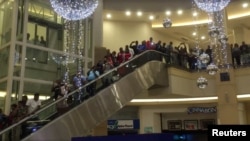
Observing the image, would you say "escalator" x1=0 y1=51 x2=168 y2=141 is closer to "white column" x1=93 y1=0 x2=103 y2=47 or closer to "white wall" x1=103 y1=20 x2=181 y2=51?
"white column" x1=93 y1=0 x2=103 y2=47

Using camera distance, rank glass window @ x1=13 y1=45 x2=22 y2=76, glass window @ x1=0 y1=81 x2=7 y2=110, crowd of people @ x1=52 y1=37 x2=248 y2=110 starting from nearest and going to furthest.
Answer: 1. crowd of people @ x1=52 y1=37 x2=248 y2=110
2. glass window @ x1=0 y1=81 x2=7 y2=110
3. glass window @ x1=13 y1=45 x2=22 y2=76

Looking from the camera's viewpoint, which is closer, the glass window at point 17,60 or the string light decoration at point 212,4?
the string light decoration at point 212,4

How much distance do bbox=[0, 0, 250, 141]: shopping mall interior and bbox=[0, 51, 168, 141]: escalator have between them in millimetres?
24

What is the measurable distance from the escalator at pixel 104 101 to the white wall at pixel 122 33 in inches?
243

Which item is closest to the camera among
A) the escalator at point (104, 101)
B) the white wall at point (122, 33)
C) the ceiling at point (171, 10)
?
the escalator at point (104, 101)

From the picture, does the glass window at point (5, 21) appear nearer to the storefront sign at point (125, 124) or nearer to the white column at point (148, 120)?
the storefront sign at point (125, 124)

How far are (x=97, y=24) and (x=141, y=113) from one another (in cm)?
510

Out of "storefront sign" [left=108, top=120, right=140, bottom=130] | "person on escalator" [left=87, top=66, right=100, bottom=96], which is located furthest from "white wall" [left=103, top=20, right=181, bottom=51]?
"person on escalator" [left=87, top=66, right=100, bottom=96]

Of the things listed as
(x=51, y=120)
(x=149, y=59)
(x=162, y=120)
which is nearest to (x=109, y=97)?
(x=51, y=120)

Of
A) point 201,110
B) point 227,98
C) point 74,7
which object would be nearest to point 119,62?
point 227,98

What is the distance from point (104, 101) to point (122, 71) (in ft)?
5.64

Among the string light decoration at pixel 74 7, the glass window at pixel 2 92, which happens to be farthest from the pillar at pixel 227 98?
the string light decoration at pixel 74 7

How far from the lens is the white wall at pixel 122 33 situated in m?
19.1

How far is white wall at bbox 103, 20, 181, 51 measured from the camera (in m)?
19.1
